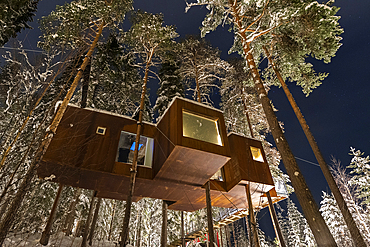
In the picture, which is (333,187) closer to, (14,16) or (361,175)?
(361,175)

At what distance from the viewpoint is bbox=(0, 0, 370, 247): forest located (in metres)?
4.93

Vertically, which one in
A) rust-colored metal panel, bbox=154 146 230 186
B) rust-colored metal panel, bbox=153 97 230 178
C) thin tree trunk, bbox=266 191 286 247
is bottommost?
→ thin tree trunk, bbox=266 191 286 247

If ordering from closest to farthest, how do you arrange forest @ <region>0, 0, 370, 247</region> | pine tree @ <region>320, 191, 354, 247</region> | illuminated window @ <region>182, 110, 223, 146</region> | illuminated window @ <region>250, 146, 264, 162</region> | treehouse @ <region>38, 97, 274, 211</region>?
1. forest @ <region>0, 0, 370, 247</region>
2. treehouse @ <region>38, 97, 274, 211</region>
3. illuminated window @ <region>182, 110, 223, 146</region>
4. illuminated window @ <region>250, 146, 264, 162</region>
5. pine tree @ <region>320, 191, 354, 247</region>

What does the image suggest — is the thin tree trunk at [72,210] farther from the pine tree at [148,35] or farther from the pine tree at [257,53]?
the pine tree at [257,53]

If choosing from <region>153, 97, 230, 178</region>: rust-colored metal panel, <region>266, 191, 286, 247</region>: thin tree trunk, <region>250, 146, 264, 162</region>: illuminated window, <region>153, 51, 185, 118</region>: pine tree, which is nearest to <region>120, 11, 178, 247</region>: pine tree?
<region>153, 51, 185, 118</region>: pine tree

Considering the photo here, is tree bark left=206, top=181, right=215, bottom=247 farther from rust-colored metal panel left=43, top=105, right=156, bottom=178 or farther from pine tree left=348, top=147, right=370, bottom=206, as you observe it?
pine tree left=348, top=147, right=370, bottom=206

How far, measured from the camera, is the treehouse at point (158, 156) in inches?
359

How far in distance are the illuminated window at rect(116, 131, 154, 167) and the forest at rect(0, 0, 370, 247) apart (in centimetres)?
65

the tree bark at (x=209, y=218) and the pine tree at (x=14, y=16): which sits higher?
the pine tree at (x=14, y=16)

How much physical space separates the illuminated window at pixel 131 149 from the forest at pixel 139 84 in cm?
65

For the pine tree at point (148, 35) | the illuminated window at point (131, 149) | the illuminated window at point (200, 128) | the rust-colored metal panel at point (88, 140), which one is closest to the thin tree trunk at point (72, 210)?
the rust-colored metal panel at point (88, 140)

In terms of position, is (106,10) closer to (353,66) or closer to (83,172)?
(83,172)

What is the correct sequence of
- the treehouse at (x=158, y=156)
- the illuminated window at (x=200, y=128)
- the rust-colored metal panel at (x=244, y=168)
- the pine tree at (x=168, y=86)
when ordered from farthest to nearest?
the pine tree at (x=168, y=86)
the rust-colored metal panel at (x=244, y=168)
the illuminated window at (x=200, y=128)
the treehouse at (x=158, y=156)

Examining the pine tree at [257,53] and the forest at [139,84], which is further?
the pine tree at [257,53]
